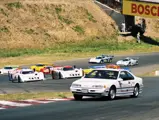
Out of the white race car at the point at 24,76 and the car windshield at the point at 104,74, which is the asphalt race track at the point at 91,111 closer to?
the car windshield at the point at 104,74

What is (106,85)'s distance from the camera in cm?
2188

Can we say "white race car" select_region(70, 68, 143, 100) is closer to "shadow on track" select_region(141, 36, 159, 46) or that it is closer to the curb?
the curb

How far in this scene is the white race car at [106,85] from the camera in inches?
856

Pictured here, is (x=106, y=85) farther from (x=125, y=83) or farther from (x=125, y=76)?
(x=125, y=76)

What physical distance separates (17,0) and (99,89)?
58.8 meters

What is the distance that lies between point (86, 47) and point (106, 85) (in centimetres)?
5520

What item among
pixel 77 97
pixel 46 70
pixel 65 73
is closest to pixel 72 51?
pixel 46 70

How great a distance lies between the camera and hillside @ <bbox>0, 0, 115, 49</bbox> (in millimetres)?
72875

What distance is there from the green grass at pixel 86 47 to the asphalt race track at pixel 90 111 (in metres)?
44.4

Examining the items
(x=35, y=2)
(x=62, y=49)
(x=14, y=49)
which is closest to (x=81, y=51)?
(x=62, y=49)

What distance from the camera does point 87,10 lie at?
85938 millimetres

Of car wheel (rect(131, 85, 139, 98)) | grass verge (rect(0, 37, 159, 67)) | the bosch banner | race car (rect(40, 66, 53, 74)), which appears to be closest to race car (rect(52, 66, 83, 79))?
race car (rect(40, 66, 53, 74))

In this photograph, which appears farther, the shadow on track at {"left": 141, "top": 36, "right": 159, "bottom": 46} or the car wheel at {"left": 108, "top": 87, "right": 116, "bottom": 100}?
the shadow on track at {"left": 141, "top": 36, "right": 159, "bottom": 46}

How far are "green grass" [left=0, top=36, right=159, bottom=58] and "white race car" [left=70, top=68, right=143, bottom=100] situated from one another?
41881 millimetres
